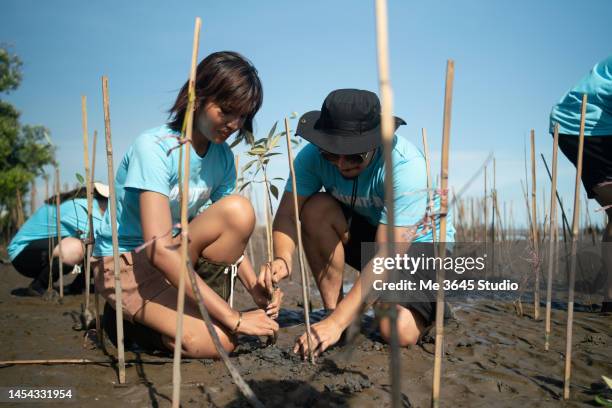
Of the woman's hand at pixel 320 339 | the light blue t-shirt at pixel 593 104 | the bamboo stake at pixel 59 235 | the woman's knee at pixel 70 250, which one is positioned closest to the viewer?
the woman's hand at pixel 320 339

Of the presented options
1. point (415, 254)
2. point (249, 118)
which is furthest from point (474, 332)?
point (249, 118)

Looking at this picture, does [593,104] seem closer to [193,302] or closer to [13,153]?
[193,302]

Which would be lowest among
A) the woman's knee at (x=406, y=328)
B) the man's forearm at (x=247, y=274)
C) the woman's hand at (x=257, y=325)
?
the woman's knee at (x=406, y=328)

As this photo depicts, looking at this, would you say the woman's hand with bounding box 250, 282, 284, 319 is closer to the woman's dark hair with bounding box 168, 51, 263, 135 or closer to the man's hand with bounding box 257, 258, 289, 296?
the man's hand with bounding box 257, 258, 289, 296

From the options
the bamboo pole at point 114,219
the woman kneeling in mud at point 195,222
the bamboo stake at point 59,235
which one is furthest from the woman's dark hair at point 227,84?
the bamboo stake at point 59,235

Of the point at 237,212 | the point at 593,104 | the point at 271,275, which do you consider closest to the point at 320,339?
the point at 271,275

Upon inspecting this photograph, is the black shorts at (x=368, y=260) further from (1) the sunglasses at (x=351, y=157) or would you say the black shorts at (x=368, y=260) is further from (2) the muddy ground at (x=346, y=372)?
(1) the sunglasses at (x=351, y=157)

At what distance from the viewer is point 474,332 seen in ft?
7.36

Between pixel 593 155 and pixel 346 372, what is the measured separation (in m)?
1.99

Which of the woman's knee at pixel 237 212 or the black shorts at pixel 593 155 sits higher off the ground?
the black shorts at pixel 593 155

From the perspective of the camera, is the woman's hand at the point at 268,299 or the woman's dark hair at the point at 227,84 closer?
the woman's dark hair at the point at 227,84

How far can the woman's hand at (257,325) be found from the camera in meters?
1.67

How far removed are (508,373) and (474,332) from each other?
1.87 feet

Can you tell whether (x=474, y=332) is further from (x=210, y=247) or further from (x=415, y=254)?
(x=210, y=247)
